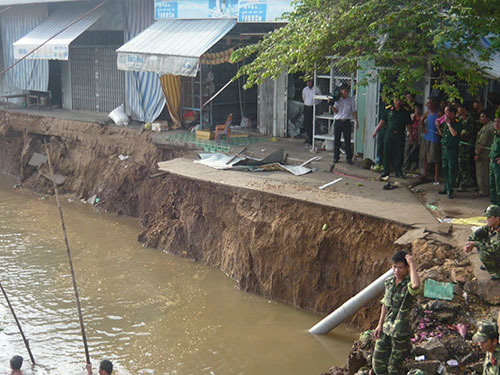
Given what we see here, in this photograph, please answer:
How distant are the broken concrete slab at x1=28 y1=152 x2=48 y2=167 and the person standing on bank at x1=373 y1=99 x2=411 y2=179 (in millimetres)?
12050

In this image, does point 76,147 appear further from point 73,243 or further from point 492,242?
point 492,242

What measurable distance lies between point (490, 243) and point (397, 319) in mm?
1976

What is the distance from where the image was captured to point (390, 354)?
7.01 metres

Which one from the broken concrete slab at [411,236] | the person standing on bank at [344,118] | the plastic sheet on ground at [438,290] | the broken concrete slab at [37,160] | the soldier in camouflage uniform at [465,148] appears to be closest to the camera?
the plastic sheet on ground at [438,290]

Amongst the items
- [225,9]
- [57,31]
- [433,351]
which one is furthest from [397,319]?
[57,31]

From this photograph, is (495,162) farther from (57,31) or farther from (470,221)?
(57,31)

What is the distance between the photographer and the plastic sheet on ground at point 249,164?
539 inches

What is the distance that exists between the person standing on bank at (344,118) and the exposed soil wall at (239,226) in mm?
2807

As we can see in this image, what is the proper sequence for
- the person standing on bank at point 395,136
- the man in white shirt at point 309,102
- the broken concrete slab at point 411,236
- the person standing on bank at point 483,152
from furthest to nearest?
1. the man in white shirt at point 309,102
2. the person standing on bank at point 395,136
3. the person standing on bank at point 483,152
4. the broken concrete slab at point 411,236

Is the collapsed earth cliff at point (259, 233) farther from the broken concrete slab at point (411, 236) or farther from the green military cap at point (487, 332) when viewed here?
the green military cap at point (487, 332)

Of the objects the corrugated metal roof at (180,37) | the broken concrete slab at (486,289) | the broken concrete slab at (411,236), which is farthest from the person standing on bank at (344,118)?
the broken concrete slab at (486,289)

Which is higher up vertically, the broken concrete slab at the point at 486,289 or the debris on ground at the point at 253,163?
the debris on ground at the point at 253,163

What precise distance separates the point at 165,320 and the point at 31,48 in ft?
46.0

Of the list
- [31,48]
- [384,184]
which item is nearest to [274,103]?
[384,184]
